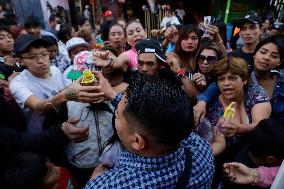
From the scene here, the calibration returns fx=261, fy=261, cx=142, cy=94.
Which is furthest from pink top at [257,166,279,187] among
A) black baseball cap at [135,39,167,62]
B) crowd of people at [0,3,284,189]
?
black baseball cap at [135,39,167,62]

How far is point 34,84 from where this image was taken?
2.35 metres

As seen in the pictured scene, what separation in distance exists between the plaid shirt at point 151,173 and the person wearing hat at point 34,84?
100 centimetres

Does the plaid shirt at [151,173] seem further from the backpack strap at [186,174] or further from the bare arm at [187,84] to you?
the bare arm at [187,84]

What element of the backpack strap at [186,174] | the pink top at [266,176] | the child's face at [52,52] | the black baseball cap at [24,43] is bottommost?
the pink top at [266,176]

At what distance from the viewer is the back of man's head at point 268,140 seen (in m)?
1.44

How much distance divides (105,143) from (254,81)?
1570 millimetres

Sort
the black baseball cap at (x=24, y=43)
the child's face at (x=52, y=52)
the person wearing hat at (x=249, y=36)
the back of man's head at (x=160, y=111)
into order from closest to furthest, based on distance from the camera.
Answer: the back of man's head at (x=160, y=111) → the black baseball cap at (x=24, y=43) → the person wearing hat at (x=249, y=36) → the child's face at (x=52, y=52)

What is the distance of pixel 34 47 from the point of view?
7.90ft

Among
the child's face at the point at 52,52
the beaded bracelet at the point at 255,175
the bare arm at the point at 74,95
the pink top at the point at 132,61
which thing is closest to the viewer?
the beaded bracelet at the point at 255,175

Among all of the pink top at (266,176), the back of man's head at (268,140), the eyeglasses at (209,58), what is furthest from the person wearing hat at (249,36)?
the pink top at (266,176)

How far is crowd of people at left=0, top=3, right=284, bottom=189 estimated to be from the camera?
107cm

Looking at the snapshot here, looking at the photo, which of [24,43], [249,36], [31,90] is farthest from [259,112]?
[24,43]

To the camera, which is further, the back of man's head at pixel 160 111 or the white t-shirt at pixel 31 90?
the white t-shirt at pixel 31 90

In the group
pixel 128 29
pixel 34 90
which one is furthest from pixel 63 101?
pixel 128 29
